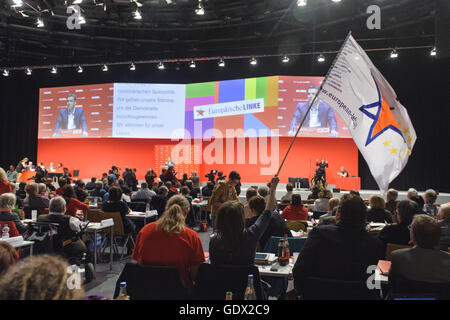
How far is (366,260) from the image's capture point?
7.74ft

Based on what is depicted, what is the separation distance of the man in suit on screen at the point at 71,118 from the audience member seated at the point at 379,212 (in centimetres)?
1276

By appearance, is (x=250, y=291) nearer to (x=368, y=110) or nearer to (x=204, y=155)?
(x=368, y=110)

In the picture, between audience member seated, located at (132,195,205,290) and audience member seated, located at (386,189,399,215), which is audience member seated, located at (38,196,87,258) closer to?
audience member seated, located at (132,195,205,290)

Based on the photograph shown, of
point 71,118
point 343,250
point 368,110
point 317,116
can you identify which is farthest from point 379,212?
point 71,118

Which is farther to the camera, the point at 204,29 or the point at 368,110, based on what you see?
the point at 204,29

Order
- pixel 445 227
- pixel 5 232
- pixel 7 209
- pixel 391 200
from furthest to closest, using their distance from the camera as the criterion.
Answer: pixel 391 200
pixel 7 209
pixel 5 232
pixel 445 227

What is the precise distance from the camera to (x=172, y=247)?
2721mm

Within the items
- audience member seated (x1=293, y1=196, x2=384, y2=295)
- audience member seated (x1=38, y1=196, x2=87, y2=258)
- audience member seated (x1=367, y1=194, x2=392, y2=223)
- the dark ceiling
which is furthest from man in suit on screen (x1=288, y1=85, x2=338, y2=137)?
audience member seated (x1=293, y1=196, x2=384, y2=295)

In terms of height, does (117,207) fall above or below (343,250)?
below

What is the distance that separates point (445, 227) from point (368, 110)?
1434 mm

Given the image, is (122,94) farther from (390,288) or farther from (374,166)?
(390,288)

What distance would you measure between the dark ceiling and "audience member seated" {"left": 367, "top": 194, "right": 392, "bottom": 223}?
7.66 meters

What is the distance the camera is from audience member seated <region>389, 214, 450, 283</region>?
7.66 ft

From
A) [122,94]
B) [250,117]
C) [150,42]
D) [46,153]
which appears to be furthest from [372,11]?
[46,153]
